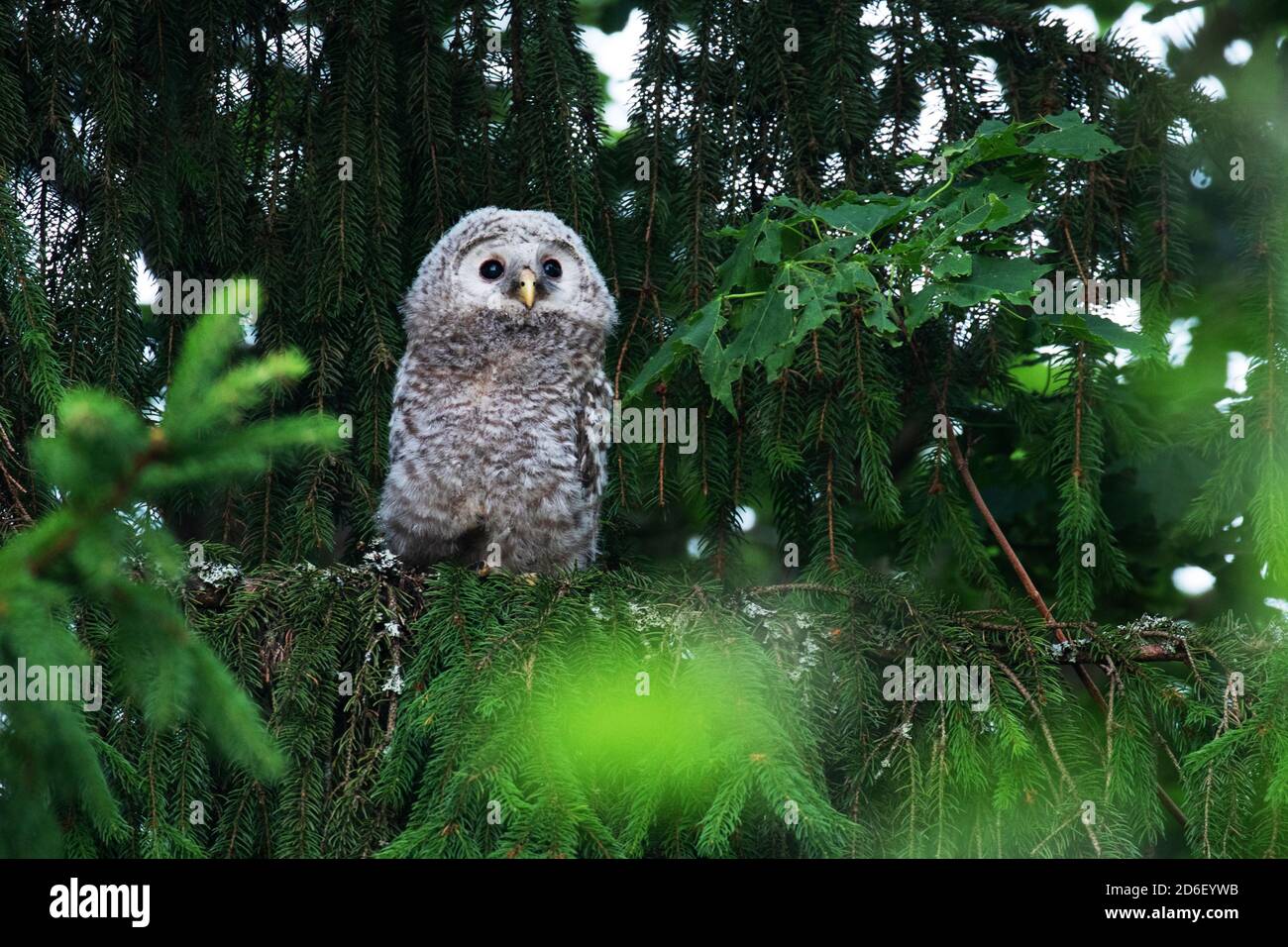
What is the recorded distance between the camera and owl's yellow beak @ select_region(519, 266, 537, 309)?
3439 millimetres

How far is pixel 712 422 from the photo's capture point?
334 centimetres

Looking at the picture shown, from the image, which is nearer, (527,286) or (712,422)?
(712,422)

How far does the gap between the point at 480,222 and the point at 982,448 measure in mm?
2061

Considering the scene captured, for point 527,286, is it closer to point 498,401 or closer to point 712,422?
point 498,401

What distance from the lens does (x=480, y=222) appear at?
346 cm

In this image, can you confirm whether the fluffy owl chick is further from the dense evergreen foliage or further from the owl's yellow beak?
the dense evergreen foliage

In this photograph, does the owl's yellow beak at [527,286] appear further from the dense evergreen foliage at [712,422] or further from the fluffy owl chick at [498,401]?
the dense evergreen foliage at [712,422]

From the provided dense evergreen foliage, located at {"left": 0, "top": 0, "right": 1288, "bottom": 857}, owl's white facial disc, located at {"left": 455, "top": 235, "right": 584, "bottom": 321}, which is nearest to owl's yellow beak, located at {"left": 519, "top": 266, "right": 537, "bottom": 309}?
owl's white facial disc, located at {"left": 455, "top": 235, "right": 584, "bottom": 321}

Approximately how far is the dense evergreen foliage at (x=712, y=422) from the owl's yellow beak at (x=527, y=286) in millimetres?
254

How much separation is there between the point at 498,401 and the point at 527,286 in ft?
1.07

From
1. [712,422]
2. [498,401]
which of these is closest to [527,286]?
[498,401]

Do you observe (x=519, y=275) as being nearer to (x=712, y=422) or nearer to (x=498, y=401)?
(x=498, y=401)

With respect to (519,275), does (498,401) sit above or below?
below

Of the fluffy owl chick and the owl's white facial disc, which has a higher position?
the owl's white facial disc
